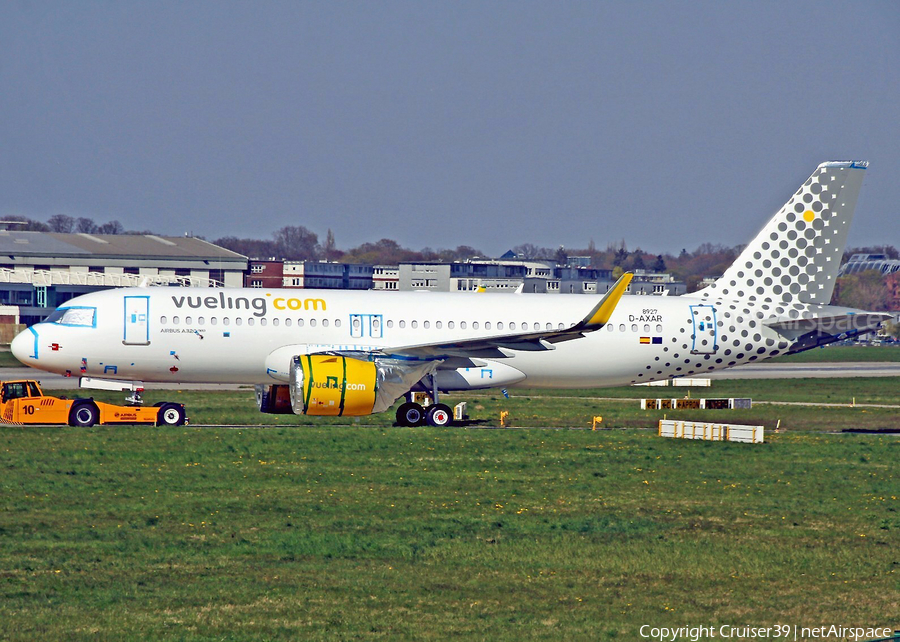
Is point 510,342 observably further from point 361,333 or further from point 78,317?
point 78,317

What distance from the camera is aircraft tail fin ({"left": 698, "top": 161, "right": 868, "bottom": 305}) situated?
39344 mm

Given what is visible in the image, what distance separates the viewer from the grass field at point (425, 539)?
14.2 metres

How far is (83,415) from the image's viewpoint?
34469 millimetres

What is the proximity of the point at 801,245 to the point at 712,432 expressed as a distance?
8.81m

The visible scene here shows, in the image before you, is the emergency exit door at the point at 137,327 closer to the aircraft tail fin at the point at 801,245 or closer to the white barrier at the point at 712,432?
the white barrier at the point at 712,432

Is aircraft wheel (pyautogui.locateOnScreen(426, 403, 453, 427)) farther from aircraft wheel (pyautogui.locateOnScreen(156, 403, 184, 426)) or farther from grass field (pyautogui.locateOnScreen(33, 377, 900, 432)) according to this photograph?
aircraft wheel (pyautogui.locateOnScreen(156, 403, 184, 426))

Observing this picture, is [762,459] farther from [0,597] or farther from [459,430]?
[0,597]

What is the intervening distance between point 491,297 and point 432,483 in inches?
560

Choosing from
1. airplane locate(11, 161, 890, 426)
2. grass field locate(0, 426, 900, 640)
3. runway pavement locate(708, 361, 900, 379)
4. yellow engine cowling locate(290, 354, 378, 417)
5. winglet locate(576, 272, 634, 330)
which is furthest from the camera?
runway pavement locate(708, 361, 900, 379)

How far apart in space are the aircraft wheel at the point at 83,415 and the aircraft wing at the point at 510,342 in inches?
371

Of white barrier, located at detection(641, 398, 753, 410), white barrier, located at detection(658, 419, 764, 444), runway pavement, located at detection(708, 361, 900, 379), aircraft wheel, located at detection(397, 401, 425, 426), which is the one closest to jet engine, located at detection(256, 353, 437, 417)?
aircraft wheel, located at detection(397, 401, 425, 426)

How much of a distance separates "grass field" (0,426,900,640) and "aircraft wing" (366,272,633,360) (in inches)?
141

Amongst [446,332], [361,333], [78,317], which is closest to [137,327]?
[78,317]

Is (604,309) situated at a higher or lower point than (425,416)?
higher
